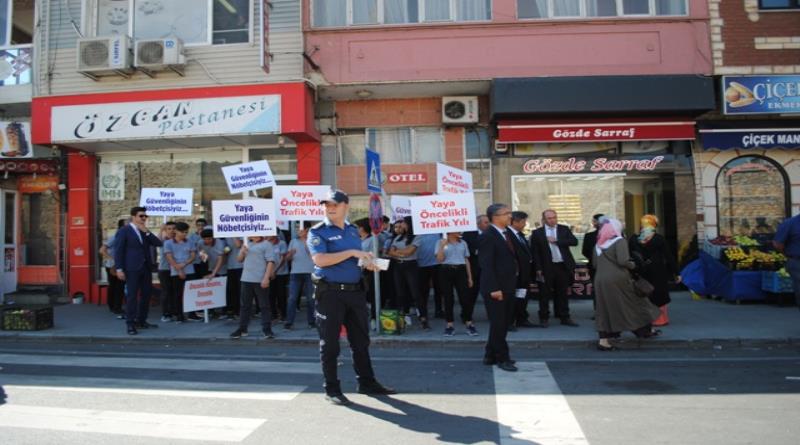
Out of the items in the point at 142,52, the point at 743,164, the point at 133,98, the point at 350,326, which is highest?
the point at 142,52

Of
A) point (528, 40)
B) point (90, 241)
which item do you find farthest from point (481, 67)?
point (90, 241)

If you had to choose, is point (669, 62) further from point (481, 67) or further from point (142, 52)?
point (142, 52)

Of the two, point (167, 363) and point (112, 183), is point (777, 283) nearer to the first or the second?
point (167, 363)

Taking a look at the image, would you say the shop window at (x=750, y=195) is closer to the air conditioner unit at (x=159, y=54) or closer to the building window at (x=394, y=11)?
the building window at (x=394, y=11)

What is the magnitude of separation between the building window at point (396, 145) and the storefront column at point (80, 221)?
615 cm

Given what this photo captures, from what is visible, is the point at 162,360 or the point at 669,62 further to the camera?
the point at 669,62

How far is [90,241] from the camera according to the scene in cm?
1393

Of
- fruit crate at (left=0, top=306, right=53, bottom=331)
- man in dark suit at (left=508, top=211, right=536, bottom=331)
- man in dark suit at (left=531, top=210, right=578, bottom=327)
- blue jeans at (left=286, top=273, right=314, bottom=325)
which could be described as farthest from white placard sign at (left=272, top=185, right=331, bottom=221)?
fruit crate at (left=0, top=306, right=53, bottom=331)

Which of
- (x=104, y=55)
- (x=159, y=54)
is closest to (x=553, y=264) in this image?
(x=159, y=54)

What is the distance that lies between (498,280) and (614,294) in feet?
6.98

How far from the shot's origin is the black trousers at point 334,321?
5344 mm

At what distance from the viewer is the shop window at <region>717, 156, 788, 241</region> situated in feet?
42.5

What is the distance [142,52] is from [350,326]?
9936 millimetres

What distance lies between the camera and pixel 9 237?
14.2 metres
